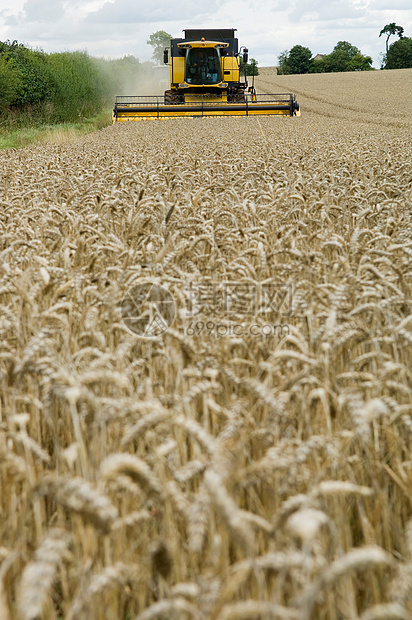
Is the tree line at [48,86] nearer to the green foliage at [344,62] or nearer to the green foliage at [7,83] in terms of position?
the green foliage at [7,83]

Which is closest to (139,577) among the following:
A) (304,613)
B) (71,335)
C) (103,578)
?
(103,578)

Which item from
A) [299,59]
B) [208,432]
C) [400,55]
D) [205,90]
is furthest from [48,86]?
[299,59]

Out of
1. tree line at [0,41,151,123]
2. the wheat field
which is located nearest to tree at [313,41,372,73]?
tree line at [0,41,151,123]

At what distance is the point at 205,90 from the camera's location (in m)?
25.8

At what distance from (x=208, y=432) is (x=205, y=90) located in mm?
25062

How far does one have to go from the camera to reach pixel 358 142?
48.2ft

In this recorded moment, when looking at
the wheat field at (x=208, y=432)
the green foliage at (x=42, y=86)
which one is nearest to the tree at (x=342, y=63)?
the green foliage at (x=42, y=86)

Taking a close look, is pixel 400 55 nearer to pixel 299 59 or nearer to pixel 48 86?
pixel 299 59

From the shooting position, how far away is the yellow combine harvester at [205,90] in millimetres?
23734

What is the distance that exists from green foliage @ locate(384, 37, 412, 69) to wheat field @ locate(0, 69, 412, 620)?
92065 mm

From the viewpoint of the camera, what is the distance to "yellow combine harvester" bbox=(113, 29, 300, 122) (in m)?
23.7

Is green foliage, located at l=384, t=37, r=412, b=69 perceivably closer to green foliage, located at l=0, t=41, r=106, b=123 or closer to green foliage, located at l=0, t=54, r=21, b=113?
green foliage, located at l=0, t=41, r=106, b=123

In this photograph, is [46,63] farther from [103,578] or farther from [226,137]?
[103,578]

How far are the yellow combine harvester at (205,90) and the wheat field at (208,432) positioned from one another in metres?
17.9
